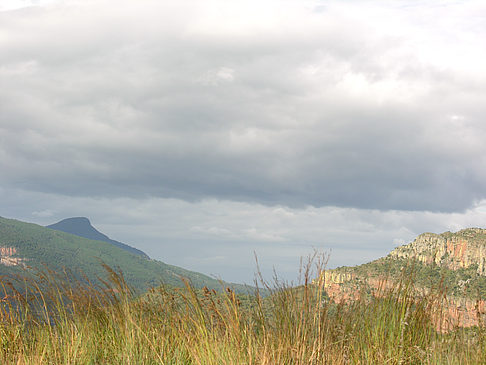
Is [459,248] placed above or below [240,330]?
above

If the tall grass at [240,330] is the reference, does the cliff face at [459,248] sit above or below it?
above

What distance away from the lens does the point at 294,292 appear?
584cm

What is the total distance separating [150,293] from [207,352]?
2247mm

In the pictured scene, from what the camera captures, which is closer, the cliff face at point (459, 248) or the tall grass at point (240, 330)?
the tall grass at point (240, 330)

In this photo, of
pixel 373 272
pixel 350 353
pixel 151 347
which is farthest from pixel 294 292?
pixel 373 272

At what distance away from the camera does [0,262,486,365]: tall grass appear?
18.1ft

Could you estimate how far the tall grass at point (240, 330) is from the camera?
18.1 ft

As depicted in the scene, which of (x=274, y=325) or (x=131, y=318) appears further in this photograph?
(x=131, y=318)

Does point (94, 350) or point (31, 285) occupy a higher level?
point (31, 285)

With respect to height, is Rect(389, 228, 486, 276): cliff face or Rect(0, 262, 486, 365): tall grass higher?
Rect(389, 228, 486, 276): cliff face

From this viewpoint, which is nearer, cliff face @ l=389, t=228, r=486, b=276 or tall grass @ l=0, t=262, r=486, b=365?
tall grass @ l=0, t=262, r=486, b=365

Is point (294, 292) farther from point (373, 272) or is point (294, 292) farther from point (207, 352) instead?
point (373, 272)

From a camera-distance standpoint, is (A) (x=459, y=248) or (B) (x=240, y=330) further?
(A) (x=459, y=248)

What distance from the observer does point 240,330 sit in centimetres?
587
